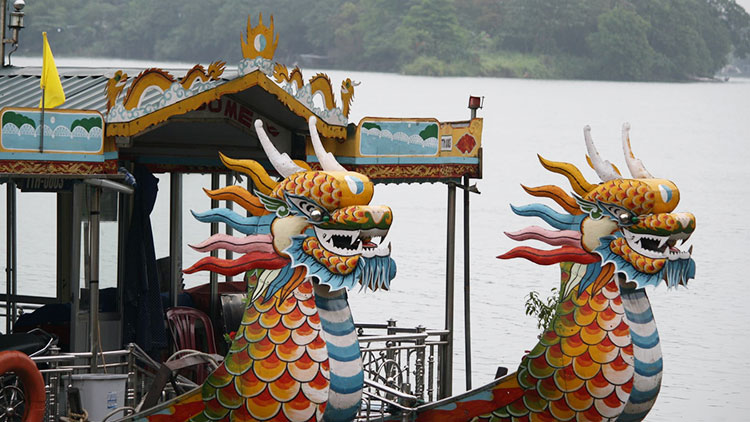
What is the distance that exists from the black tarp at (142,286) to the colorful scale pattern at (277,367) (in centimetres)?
290

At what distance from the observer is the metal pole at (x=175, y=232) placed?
47.5 ft

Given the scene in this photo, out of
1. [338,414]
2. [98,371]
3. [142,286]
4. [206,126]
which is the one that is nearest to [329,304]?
[338,414]

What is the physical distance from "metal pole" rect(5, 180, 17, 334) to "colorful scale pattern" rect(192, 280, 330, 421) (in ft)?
17.0

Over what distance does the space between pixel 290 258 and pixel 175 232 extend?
4439 mm

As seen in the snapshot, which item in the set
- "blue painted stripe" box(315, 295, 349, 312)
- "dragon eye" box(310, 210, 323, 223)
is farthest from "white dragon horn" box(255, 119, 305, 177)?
"blue painted stripe" box(315, 295, 349, 312)

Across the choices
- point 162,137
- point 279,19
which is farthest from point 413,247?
point 162,137

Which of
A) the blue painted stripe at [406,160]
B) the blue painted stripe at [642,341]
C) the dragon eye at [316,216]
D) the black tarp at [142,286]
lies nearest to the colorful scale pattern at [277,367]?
the dragon eye at [316,216]

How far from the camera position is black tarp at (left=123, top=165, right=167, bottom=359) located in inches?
519

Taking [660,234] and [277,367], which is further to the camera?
[660,234]

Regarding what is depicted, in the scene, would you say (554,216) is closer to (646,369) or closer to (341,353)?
(646,369)

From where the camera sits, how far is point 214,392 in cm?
1043

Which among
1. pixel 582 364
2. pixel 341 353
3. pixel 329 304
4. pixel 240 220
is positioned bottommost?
pixel 582 364

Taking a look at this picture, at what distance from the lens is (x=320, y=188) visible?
10352 millimetres

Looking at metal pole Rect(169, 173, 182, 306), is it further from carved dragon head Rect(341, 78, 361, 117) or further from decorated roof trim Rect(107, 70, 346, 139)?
decorated roof trim Rect(107, 70, 346, 139)
